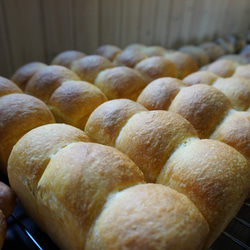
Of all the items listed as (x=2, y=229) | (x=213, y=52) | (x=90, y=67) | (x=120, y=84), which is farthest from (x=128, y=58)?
(x=2, y=229)

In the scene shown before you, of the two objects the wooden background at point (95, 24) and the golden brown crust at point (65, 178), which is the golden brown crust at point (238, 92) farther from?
the wooden background at point (95, 24)

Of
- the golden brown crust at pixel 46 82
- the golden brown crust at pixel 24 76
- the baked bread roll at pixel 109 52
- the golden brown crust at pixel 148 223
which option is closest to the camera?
the golden brown crust at pixel 148 223

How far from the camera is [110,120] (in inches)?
37.8

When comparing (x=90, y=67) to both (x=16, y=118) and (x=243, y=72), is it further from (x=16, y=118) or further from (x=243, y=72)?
(x=243, y=72)

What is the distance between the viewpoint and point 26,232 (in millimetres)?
786

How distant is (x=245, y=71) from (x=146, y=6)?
49.1 inches

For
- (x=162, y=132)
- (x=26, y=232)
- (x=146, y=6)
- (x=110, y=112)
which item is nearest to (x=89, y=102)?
(x=110, y=112)

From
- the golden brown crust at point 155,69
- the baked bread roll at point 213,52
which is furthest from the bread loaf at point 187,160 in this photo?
the baked bread roll at point 213,52

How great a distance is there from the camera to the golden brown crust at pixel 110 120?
0.95m

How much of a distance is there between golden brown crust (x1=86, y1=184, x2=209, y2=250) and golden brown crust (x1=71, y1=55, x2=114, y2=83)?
100cm

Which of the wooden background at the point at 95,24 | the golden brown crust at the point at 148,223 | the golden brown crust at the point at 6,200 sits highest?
the wooden background at the point at 95,24

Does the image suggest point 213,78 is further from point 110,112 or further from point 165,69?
point 110,112

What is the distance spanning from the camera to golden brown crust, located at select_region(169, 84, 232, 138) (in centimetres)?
→ 102

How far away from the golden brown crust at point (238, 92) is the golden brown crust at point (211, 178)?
1.58 ft
